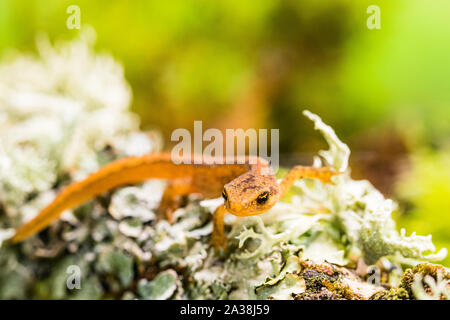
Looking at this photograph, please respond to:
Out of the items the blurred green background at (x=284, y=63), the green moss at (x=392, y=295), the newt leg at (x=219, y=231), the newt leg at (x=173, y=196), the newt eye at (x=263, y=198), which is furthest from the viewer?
the blurred green background at (x=284, y=63)

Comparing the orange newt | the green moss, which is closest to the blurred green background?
the orange newt

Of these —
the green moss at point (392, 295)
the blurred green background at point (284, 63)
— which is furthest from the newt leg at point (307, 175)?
the blurred green background at point (284, 63)

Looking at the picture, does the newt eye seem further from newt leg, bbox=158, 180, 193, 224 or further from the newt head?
newt leg, bbox=158, 180, 193, 224

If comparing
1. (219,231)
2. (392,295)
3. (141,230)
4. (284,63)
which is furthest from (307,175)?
(284,63)

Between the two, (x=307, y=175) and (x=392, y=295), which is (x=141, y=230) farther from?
(x=392, y=295)

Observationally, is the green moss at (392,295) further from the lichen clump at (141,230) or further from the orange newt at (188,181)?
the orange newt at (188,181)

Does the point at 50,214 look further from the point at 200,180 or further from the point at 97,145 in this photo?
the point at 200,180
